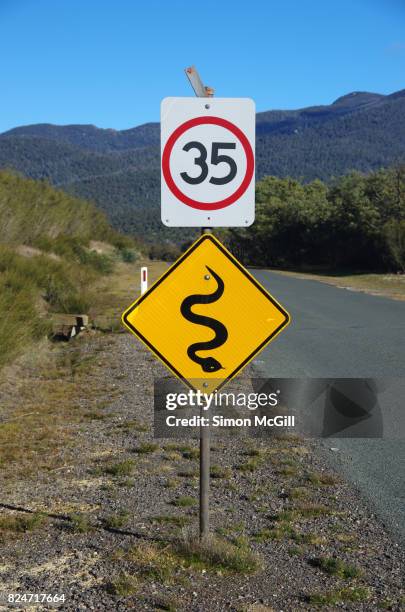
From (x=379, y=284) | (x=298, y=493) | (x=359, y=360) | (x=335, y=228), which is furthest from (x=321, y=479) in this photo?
(x=335, y=228)

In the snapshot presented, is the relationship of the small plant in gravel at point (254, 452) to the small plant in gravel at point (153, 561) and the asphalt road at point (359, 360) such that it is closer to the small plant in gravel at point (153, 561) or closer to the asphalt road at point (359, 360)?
the asphalt road at point (359, 360)

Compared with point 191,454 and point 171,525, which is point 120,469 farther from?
point 171,525

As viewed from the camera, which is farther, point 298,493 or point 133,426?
point 133,426

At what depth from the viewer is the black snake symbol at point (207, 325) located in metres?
4.35

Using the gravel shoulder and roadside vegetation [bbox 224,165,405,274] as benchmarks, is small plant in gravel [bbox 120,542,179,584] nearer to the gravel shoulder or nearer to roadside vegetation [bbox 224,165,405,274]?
the gravel shoulder

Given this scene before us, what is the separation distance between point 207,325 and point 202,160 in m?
0.96

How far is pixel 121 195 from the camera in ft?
466

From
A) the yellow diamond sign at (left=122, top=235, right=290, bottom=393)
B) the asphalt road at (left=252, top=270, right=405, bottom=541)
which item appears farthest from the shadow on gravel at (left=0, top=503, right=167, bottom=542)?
the asphalt road at (left=252, top=270, right=405, bottom=541)

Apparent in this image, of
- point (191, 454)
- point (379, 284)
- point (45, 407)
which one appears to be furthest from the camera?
point (379, 284)

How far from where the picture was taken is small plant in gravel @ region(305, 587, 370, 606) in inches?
148

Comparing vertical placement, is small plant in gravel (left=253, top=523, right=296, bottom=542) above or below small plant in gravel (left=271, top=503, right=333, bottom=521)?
below

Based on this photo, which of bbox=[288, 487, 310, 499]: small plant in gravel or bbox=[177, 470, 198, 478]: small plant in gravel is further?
bbox=[177, 470, 198, 478]: small plant in gravel

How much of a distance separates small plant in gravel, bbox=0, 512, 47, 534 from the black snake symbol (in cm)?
149

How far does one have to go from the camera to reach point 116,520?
475 cm
